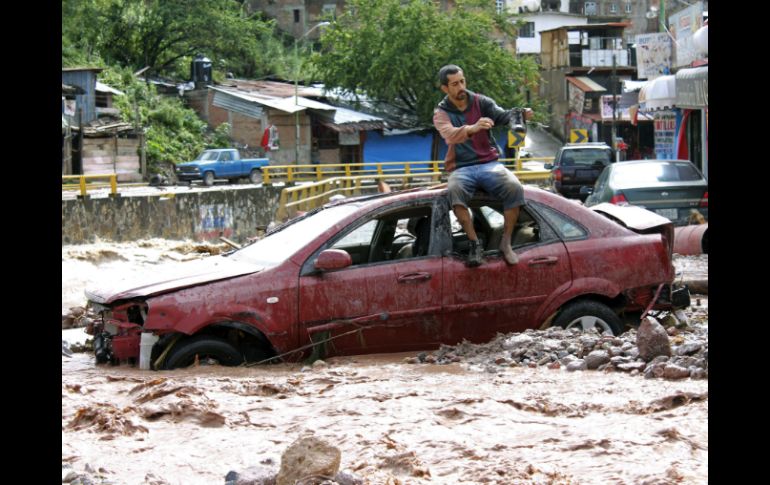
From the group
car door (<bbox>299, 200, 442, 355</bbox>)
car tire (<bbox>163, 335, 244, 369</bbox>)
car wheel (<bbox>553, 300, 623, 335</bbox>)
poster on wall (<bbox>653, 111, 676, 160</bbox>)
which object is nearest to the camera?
car tire (<bbox>163, 335, 244, 369</bbox>)

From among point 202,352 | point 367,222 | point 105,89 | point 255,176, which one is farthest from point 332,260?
point 105,89

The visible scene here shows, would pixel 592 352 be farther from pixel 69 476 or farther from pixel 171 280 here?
pixel 69 476

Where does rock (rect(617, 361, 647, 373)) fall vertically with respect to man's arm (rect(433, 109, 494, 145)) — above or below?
below

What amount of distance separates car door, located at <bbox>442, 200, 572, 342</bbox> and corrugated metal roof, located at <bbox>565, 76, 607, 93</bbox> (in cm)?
5834

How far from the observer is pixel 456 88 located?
8.01 metres

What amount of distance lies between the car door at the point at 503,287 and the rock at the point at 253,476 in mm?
3354

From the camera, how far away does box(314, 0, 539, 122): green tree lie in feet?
176

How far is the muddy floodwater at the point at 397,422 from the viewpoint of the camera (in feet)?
15.2

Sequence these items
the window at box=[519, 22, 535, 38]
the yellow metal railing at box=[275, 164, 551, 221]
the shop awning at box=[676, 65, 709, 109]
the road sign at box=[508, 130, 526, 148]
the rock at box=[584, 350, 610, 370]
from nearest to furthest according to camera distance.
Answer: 1. the rock at box=[584, 350, 610, 370]
2. the road sign at box=[508, 130, 526, 148]
3. the yellow metal railing at box=[275, 164, 551, 221]
4. the shop awning at box=[676, 65, 709, 109]
5. the window at box=[519, 22, 535, 38]

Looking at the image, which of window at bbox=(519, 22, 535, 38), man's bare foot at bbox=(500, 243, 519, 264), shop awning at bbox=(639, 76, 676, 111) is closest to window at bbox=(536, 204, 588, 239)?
man's bare foot at bbox=(500, 243, 519, 264)

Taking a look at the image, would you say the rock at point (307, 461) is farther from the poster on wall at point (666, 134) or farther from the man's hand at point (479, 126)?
the poster on wall at point (666, 134)

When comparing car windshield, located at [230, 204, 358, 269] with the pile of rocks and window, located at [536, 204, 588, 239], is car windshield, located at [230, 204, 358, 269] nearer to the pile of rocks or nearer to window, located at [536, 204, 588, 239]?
the pile of rocks
